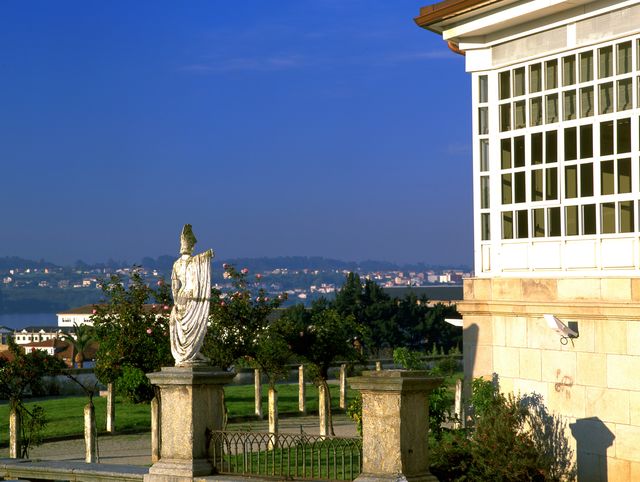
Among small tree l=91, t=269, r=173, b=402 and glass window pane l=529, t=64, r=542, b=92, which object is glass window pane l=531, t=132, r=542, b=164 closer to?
glass window pane l=529, t=64, r=542, b=92

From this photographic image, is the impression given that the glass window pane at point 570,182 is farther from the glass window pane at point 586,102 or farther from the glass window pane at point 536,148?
the glass window pane at point 586,102

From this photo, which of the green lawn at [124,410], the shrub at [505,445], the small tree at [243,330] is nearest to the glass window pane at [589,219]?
the shrub at [505,445]

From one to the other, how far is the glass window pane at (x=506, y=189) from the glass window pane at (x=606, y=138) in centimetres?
202

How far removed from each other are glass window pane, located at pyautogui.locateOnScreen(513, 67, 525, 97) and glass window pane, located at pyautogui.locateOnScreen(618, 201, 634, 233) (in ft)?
8.43

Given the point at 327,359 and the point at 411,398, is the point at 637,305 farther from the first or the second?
the point at 327,359

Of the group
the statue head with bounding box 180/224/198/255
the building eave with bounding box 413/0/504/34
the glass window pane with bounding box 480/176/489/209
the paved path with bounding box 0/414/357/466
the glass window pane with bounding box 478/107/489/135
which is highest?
the building eave with bounding box 413/0/504/34

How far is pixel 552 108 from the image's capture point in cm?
1759

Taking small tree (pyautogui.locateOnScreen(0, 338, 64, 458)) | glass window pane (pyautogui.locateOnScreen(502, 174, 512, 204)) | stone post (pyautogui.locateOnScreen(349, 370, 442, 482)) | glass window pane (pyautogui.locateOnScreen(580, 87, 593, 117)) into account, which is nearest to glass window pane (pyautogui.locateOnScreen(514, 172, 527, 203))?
glass window pane (pyautogui.locateOnScreen(502, 174, 512, 204))

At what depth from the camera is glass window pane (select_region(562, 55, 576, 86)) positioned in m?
17.1

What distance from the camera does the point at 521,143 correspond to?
18.2 m

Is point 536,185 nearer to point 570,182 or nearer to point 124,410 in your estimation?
point 570,182

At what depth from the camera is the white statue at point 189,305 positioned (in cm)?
1511

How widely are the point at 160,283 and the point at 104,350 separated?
2.04 m

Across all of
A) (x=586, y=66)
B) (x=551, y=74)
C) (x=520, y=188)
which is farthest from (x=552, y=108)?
(x=520, y=188)
